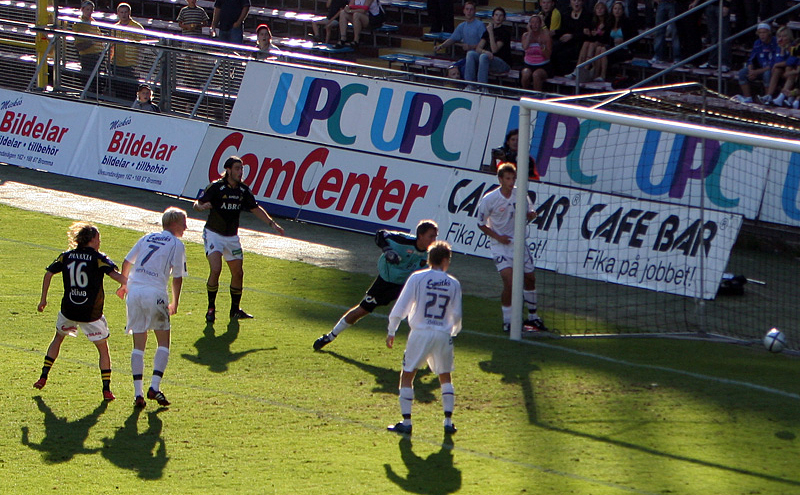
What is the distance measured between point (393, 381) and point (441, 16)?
16.5 meters

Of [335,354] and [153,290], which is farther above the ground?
[153,290]

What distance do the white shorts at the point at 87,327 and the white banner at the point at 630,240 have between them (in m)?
6.89

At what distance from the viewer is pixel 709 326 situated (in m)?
13.1

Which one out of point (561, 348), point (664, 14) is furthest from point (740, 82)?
point (561, 348)

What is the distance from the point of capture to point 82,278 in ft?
31.9

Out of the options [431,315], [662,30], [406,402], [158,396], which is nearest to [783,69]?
[662,30]

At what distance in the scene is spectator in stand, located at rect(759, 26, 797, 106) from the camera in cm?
1867

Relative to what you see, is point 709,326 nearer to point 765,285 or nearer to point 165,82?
point 765,285

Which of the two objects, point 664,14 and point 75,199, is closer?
point 75,199

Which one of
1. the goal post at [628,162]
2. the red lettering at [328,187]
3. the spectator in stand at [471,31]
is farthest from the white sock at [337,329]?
the spectator in stand at [471,31]

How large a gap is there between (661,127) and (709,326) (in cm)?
300

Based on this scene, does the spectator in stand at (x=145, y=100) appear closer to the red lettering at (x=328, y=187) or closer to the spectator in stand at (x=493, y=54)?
the red lettering at (x=328, y=187)

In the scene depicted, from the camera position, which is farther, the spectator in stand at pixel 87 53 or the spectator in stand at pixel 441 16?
the spectator in stand at pixel 441 16

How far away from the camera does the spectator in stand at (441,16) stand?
25.6m
